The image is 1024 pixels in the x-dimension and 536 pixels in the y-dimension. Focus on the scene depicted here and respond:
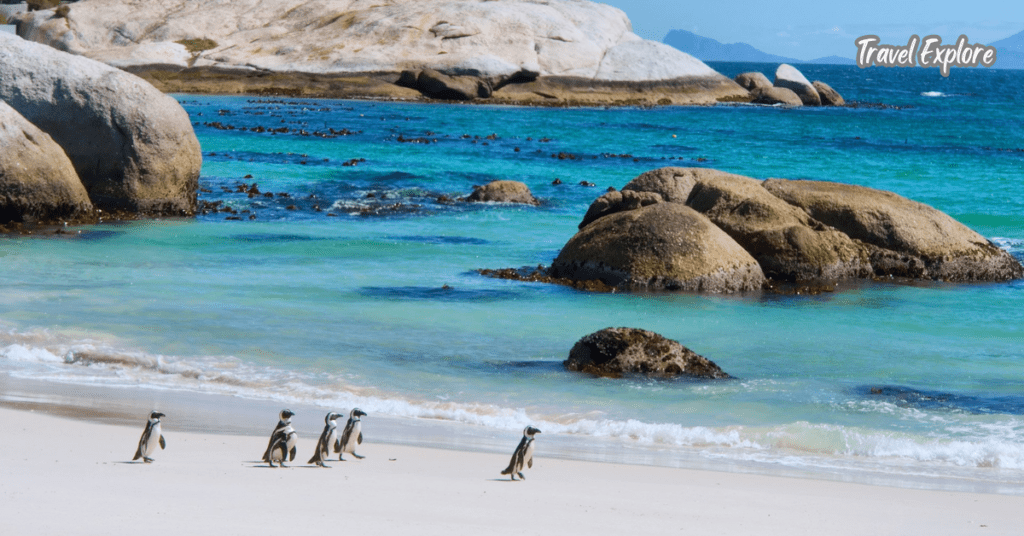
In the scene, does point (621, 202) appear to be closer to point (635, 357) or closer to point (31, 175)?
point (635, 357)

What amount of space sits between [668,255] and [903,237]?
4.43 meters

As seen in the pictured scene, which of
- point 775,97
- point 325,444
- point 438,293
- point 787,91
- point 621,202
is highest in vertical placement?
point 787,91

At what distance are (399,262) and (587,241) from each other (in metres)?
3.41

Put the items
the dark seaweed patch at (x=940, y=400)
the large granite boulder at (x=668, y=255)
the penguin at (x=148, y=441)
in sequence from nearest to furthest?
the penguin at (x=148, y=441) < the dark seaweed patch at (x=940, y=400) < the large granite boulder at (x=668, y=255)

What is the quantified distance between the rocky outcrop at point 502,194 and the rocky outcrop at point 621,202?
8201 mm

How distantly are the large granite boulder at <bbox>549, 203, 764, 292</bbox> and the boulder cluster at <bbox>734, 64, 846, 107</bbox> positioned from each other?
6224 cm

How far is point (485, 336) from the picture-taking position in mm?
12180

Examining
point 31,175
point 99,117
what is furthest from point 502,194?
point 31,175

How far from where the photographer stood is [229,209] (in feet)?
71.6

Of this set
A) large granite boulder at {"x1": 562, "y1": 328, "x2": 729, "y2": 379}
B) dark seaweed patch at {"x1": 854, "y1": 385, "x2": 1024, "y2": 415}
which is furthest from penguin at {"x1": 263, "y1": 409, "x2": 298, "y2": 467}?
dark seaweed patch at {"x1": 854, "y1": 385, "x2": 1024, "y2": 415}

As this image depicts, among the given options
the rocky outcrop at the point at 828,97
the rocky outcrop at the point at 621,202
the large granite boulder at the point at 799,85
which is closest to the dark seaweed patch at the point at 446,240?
the rocky outcrop at the point at 621,202

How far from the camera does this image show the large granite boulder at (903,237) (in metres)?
16.4

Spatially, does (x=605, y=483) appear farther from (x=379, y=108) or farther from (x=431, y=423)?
(x=379, y=108)

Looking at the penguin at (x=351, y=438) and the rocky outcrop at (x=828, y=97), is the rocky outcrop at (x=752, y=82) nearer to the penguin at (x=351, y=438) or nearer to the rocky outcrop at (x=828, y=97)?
the rocky outcrop at (x=828, y=97)
